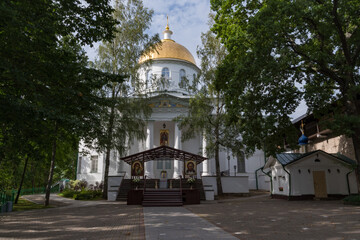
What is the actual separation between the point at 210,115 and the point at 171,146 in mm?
11589

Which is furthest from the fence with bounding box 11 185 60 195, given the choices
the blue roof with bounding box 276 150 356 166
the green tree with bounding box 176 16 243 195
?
the blue roof with bounding box 276 150 356 166

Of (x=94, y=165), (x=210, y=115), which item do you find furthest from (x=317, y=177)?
(x=94, y=165)

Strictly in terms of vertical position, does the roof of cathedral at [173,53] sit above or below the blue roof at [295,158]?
above

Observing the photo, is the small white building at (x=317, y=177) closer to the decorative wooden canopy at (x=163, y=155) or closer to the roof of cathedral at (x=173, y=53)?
the decorative wooden canopy at (x=163, y=155)

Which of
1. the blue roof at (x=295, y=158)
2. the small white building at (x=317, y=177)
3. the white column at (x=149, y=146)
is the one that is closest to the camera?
the blue roof at (x=295, y=158)

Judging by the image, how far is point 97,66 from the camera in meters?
22.0

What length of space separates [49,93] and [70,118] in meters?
1.57

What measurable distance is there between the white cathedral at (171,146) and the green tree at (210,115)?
2330 mm

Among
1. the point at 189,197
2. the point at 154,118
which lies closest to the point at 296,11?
the point at 189,197

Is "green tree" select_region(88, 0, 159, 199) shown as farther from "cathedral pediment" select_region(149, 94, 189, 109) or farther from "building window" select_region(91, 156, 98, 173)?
"building window" select_region(91, 156, 98, 173)

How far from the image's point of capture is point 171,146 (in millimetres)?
34000

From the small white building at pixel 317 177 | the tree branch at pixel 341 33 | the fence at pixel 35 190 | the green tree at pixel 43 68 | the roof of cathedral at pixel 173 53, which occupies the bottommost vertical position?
the fence at pixel 35 190

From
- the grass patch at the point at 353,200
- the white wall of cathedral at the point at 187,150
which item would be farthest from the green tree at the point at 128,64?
the grass patch at the point at 353,200

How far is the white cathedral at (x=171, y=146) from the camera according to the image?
2994 centimetres
